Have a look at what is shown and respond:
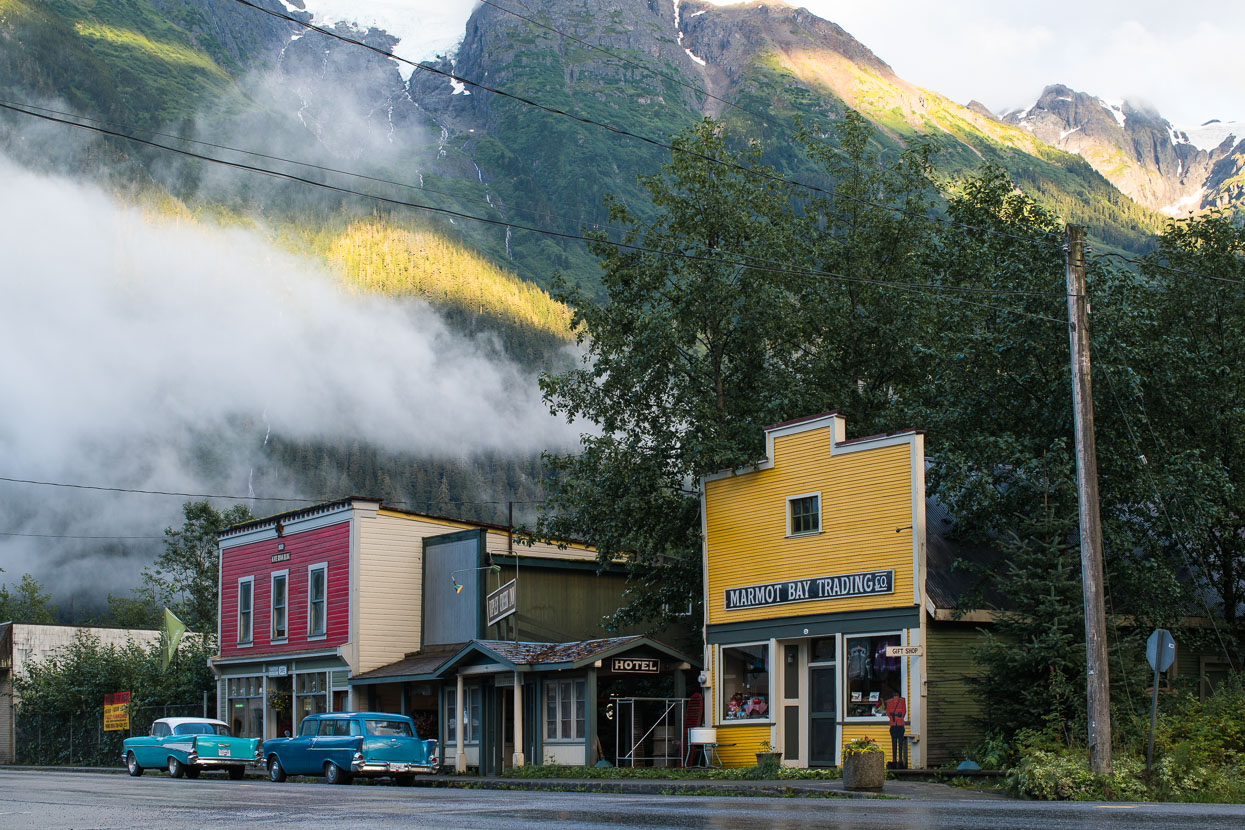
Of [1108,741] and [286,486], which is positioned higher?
[286,486]

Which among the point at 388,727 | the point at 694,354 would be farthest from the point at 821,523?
the point at 388,727

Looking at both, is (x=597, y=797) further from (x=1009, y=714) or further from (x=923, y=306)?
(x=923, y=306)

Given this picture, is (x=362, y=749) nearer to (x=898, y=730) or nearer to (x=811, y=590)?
(x=811, y=590)

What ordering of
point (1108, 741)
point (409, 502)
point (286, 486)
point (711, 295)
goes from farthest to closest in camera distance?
point (286, 486) → point (409, 502) → point (711, 295) → point (1108, 741)

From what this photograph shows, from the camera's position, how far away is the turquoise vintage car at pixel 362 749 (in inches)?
1120

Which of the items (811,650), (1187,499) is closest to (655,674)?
(811,650)

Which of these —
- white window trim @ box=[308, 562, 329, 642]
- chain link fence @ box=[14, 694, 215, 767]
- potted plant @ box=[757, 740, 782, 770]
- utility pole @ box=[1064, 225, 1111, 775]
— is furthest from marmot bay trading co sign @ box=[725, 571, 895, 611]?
chain link fence @ box=[14, 694, 215, 767]

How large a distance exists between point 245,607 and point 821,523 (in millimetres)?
23519

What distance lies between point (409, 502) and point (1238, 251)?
150 metres

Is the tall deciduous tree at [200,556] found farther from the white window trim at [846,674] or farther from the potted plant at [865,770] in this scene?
the potted plant at [865,770]

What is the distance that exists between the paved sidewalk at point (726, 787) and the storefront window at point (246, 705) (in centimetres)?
1540

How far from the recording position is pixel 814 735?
89.2 ft

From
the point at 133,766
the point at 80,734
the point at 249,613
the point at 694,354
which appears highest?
the point at 694,354

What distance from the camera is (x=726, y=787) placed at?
22625 millimetres
